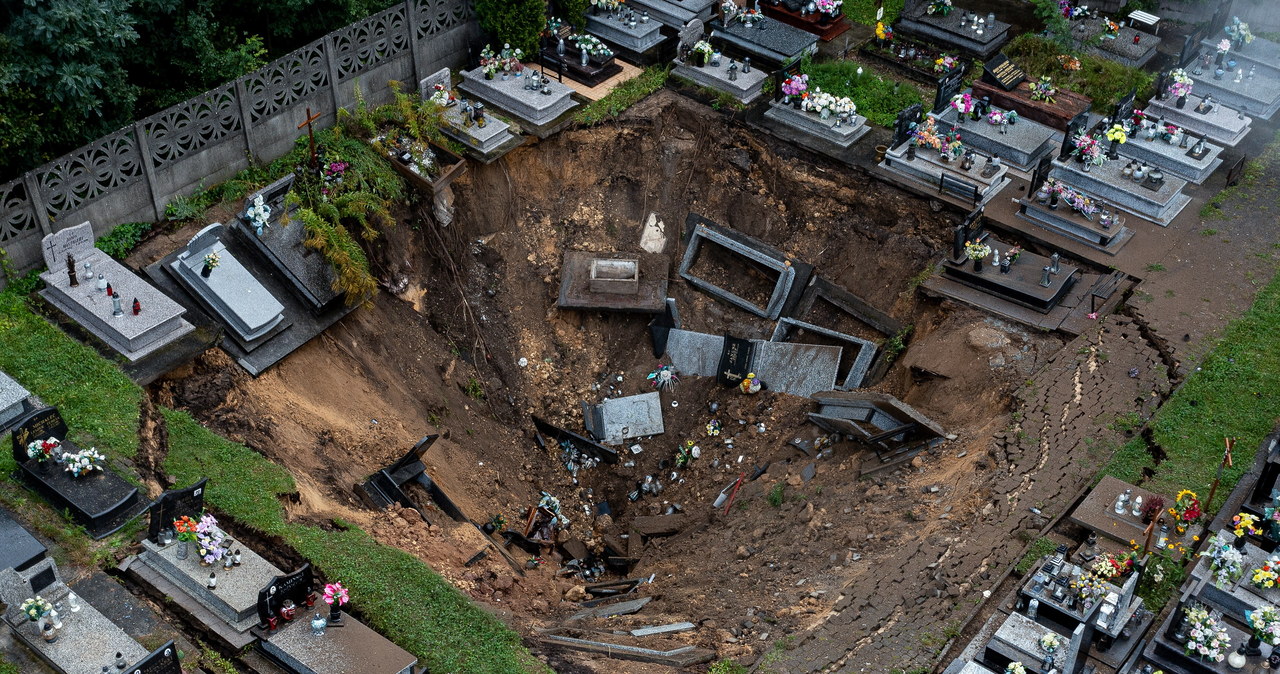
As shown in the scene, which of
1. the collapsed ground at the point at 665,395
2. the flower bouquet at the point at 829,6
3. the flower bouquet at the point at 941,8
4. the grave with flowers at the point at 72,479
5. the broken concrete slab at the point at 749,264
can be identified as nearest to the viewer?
the grave with flowers at the point at 72,479

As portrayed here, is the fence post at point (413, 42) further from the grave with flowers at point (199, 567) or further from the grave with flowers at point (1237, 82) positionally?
the grave with flowers at point (1237, 82)

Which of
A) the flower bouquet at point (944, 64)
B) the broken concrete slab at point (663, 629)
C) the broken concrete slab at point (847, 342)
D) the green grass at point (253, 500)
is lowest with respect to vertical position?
the broken concrete slab at point (847, 342)

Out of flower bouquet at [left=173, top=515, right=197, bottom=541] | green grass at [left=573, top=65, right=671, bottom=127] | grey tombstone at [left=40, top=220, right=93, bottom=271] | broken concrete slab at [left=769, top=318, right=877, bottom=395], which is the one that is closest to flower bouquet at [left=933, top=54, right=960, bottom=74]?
green grass at [left=573, top=65, right=671, bottom=127]

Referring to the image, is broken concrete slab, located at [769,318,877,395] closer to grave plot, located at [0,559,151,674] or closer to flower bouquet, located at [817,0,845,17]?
flower bouquet, located at [817,0,845,17]

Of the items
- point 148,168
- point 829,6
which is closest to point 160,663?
point 148,168

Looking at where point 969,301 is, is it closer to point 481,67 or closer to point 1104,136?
point 1104,136

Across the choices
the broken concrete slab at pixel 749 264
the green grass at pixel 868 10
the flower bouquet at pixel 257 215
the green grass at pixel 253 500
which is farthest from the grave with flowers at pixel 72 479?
the green grass at pixel 868 10

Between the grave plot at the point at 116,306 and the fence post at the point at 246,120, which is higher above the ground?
the fence post at the point at 246,120

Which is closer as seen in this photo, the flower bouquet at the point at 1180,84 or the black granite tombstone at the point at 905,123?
the black granite tombstone at the point at 905,123
